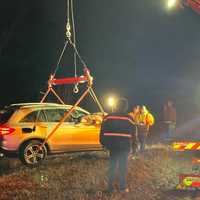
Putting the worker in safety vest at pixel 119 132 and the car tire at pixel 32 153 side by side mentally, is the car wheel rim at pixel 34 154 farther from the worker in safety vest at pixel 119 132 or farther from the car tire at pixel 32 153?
the worker in safety vest at pixel 119 132

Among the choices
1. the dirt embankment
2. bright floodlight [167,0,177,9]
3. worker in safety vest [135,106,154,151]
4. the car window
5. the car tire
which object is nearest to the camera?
the dirt embankment

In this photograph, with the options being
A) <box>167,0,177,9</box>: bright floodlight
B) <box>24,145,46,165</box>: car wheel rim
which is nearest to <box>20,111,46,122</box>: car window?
<box>24,145,46,165</box>: car wheel rim

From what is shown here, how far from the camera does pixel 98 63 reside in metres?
32.2

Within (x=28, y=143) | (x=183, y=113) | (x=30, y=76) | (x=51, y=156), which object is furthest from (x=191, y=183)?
(x=30, y=76)

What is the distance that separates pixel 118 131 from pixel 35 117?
4045 mm

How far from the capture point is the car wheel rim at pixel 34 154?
11.1 m

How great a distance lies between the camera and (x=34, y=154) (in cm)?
1125

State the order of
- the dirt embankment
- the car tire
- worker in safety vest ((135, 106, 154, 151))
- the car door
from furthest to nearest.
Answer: worker in safety vest ((135, 106, 154, 151))
the car door
the car tire
the dirt embankment

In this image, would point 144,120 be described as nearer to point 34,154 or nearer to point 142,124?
point 142,124

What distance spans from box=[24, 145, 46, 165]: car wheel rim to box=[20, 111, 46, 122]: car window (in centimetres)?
76

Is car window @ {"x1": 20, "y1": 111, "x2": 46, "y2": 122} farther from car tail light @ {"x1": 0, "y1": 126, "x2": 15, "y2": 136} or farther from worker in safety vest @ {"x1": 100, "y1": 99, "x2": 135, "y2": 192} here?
worker in safety vest @ {"x1": 100, "y1": 99, "x2": 135, "y2": 192}

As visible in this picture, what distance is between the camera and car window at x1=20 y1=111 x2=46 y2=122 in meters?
11.5

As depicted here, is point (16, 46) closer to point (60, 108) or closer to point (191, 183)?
point (60, 108)

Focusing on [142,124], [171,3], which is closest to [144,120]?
[142,124]
